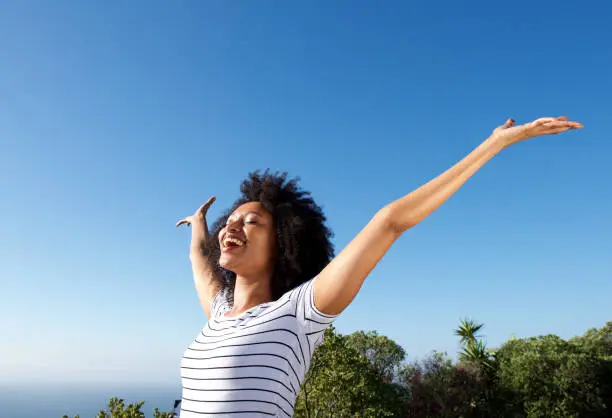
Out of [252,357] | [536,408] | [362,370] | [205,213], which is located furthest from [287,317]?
[536,408]

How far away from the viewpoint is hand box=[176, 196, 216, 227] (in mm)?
3480

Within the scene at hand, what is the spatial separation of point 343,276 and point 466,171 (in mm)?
548

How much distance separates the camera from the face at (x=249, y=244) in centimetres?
229

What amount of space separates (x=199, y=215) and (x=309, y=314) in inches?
74.4

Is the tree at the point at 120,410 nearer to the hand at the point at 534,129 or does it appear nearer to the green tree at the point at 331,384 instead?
the hand at the point at 534,129

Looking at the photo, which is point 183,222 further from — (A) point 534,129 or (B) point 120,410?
(B) point 120,410

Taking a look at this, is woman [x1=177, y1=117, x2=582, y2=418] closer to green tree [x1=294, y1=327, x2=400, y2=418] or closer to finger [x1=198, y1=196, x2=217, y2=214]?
finger [x1=198, y1=196, x2=217, y2=214]

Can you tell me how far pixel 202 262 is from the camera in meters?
3.08

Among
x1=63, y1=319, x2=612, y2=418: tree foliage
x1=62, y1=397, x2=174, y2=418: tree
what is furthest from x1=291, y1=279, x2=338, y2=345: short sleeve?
x1=63, y1=319, x2=612, y2=418: tree foliage

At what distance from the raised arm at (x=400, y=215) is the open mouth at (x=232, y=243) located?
0.72m

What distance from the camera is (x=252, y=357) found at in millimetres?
1790

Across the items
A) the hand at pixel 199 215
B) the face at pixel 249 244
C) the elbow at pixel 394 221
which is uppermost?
the hand at pixel 199 215

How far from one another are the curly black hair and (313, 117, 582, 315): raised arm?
647 mm

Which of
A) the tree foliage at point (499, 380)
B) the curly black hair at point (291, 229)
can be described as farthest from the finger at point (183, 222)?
the tree foliage at point (499, 380)
